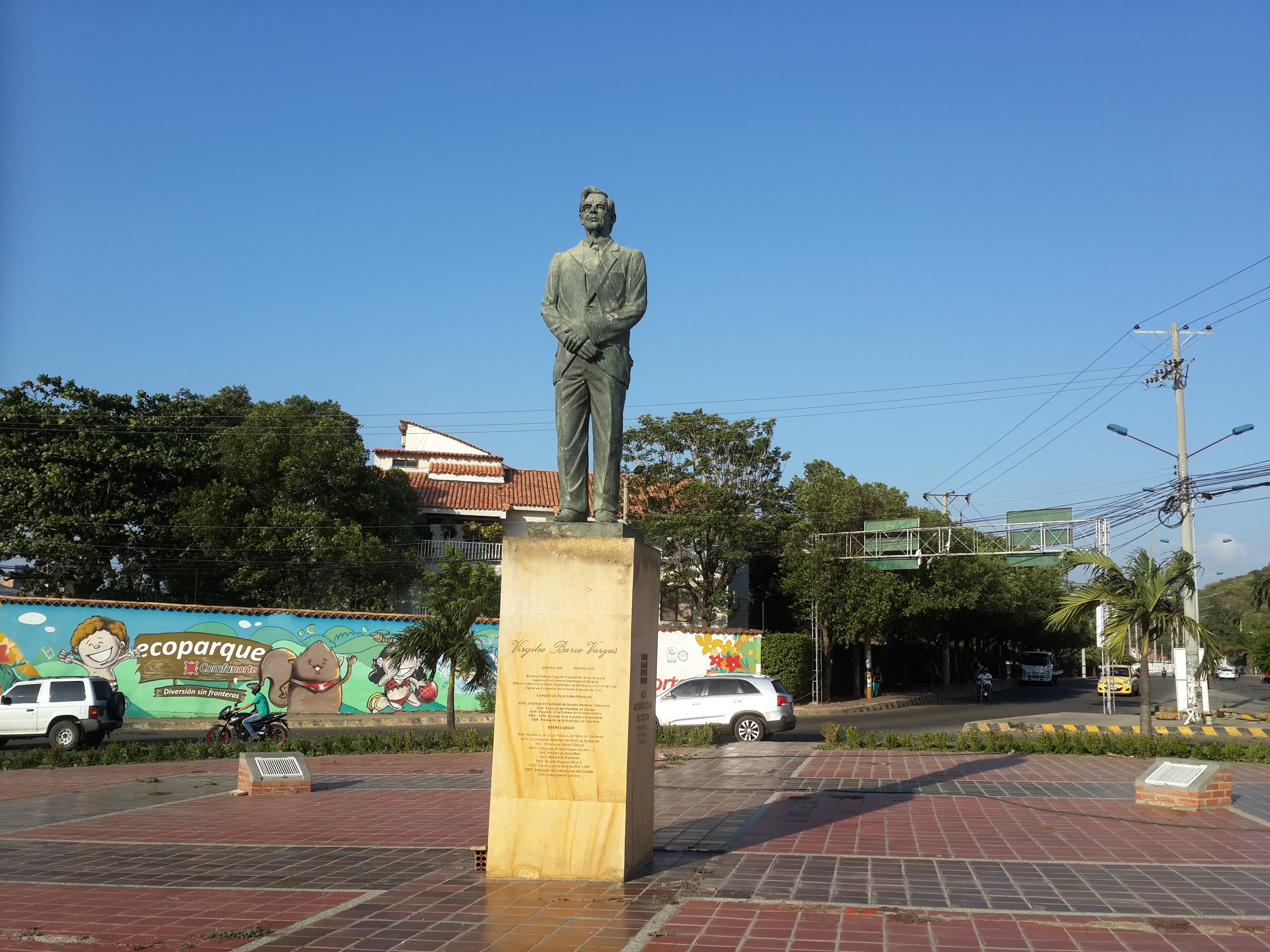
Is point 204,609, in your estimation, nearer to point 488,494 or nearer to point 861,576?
point 488,494

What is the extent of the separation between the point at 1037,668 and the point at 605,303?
181ft

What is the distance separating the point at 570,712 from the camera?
7.30 meters

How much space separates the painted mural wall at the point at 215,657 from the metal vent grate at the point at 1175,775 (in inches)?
682

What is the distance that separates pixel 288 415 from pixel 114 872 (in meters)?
26.6

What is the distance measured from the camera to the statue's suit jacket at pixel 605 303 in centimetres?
796

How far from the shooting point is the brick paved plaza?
5.83 meters

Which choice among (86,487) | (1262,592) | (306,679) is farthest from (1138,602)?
(1262,592)

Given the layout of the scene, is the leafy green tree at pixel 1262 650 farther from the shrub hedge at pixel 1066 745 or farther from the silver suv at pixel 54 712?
the silver suv at pixel 54 712

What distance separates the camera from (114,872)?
Result: 25.6 feet

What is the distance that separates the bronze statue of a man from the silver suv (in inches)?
627

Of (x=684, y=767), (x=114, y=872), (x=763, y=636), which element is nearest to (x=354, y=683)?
(x=763, y=636)

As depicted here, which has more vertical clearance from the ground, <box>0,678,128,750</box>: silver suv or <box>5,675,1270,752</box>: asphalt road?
<box>0,678,128,750</box>: silver suv

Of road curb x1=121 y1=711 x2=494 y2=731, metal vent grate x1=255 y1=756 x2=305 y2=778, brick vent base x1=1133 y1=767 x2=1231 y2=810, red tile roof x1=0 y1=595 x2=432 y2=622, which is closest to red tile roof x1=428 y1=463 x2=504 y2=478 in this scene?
red tile roof x1=0 y1=595 x2=432 y2=622

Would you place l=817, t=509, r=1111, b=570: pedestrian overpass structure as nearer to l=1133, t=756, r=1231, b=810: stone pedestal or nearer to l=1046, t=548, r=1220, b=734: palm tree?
l=1046, t=548, r=1220, b=734: palm tree
